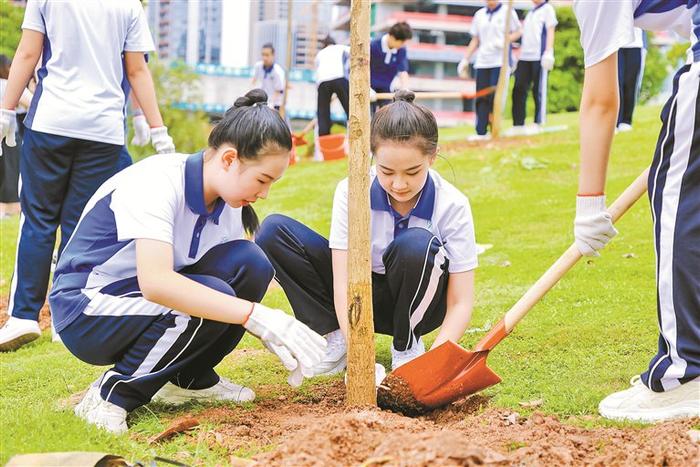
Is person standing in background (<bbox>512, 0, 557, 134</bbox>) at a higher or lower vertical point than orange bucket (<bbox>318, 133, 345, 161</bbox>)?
higher

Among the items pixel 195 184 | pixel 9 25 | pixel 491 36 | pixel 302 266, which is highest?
pixel 491 36

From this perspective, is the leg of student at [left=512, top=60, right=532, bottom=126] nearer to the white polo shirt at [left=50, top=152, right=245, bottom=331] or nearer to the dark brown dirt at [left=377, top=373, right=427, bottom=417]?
the dark brown dirt at [left=377, top=373, right=427, bottom=417]

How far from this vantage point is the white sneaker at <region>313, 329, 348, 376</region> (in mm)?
3768

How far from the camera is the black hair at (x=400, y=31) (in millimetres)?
10604

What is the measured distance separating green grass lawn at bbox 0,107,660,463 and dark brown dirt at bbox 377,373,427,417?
0.98 feet

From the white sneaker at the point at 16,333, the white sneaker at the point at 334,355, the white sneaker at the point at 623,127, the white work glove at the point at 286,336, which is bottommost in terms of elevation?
the white sneaker at the point at 16,333

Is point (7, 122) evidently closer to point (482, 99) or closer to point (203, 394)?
point (203, 394)

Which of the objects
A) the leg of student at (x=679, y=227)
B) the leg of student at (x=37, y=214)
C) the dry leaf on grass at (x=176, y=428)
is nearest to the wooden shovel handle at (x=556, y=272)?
the leg of student at (x=679, y=227)

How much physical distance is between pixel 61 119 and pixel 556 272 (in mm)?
2496

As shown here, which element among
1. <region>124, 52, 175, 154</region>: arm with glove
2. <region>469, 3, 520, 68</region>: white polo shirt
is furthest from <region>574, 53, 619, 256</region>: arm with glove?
<region>469, 3, 520, 68</region>: white polo shirt

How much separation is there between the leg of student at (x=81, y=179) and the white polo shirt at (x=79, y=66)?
7 centimetres

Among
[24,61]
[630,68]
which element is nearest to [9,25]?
[630,68]

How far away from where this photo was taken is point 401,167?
3.18m

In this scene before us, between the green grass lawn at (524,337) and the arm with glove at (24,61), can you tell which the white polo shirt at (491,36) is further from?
the arm with glove at (24,61)
